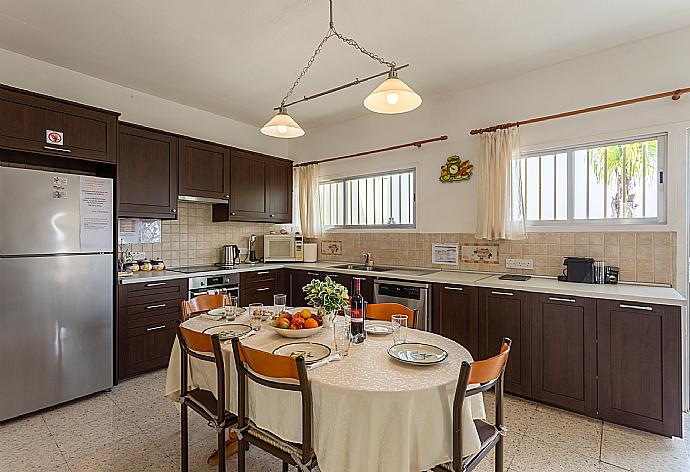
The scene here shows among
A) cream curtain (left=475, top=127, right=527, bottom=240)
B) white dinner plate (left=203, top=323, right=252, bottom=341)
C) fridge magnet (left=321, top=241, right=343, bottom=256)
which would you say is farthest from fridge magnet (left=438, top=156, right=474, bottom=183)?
white dinner plate (left=203, top=323, right=252, bottom=341)

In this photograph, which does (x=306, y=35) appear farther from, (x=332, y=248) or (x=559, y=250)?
(x=332, y=248)

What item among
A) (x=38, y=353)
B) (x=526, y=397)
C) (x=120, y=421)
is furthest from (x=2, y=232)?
(x=526, y=397)

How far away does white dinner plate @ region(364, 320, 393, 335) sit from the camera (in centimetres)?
206

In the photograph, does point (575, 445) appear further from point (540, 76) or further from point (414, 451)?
point (540, 76)

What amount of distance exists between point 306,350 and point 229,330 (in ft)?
1.88

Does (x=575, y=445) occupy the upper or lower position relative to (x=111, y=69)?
lower

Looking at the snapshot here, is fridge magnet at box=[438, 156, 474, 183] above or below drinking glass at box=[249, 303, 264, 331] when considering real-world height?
above

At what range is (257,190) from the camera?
4781 millimetres

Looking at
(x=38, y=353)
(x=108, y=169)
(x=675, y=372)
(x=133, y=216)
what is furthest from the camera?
(x=133, y=216)

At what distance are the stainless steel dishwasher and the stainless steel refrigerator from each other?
2.40m

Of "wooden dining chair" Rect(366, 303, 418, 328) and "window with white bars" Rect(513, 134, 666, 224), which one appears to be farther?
"window with white bars" Rect(513, 134, 666, 224)

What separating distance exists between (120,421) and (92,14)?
9.20ft

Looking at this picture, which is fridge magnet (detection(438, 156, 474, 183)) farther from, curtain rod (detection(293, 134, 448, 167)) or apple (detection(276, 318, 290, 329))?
apple (detection(276, 318, 290, 329))

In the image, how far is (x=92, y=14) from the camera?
252 cm
